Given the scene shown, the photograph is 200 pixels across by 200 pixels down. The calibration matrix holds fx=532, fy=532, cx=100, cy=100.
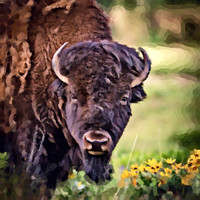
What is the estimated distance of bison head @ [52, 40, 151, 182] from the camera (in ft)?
11.5

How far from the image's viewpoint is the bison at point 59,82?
11.8ft

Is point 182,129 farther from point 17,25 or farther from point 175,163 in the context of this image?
point 17,25

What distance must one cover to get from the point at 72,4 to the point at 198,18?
1044 mm

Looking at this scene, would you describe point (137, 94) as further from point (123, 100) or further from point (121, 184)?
point (121, 184)

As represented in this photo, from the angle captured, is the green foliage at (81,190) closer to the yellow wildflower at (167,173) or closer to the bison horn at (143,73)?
the yellow wildflower at (167,173)

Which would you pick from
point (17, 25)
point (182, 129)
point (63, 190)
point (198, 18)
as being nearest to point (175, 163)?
point (182, 129)

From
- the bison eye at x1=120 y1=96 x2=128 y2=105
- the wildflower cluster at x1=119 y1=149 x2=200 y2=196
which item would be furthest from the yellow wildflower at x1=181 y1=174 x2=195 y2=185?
the bison eye at x1=120 y1=96 x2=128 y2=105

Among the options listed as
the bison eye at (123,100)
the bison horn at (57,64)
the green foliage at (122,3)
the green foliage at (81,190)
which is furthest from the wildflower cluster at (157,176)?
the green foliage at (122,3)

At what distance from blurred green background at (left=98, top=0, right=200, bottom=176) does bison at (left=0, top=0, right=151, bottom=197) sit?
0.97ft

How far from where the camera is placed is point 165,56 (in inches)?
171

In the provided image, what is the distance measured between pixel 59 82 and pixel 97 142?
611 millimetres

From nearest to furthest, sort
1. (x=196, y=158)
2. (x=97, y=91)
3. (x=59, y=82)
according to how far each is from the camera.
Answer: (x=97, y=91)
(x=196, y=158)
(x=59, y=82)

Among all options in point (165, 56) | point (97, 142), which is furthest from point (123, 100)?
point (165, 56)

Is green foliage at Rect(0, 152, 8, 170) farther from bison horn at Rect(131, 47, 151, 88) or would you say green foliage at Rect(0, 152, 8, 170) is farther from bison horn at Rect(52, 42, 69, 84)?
bison horn at Rect(131, 47, 151, 88)
